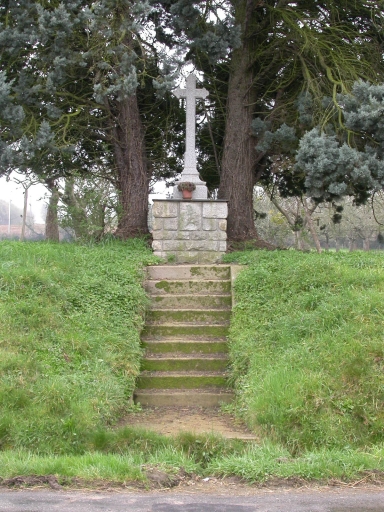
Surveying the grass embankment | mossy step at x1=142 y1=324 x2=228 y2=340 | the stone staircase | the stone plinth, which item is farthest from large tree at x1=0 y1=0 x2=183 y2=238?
mossy step at x1=142 y1=324 x2=228 y2=340

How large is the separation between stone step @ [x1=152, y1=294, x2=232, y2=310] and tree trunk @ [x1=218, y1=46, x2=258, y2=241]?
362cm

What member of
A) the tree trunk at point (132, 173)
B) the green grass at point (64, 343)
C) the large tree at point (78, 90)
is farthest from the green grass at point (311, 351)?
the large tree at point (78, 90)

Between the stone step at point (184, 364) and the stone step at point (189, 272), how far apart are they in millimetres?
2258

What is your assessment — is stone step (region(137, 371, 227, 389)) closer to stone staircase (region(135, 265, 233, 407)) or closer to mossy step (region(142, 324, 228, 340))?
stone staircase (region(135, 265, 233, 407))

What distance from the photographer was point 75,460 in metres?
4.78

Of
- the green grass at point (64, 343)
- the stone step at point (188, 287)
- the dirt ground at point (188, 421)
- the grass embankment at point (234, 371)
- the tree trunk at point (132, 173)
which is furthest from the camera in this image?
the tree trunk at point (132, 173)

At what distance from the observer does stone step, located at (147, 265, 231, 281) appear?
9.94 m

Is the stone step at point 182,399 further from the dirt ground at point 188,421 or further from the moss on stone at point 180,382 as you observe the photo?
the moss on stone at point 180,382

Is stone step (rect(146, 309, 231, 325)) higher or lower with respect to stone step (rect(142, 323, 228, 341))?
higher

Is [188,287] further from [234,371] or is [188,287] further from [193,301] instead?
[234,371]

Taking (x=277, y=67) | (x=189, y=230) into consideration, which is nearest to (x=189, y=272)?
(x=189, y=230)

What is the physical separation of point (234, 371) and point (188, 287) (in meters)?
2.38

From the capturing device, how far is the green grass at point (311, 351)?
5.67 m

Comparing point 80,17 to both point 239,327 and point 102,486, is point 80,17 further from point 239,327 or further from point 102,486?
point 102,486
